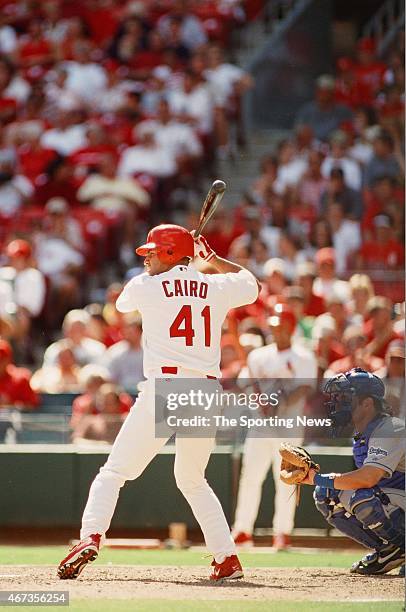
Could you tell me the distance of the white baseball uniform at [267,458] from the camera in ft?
25.7

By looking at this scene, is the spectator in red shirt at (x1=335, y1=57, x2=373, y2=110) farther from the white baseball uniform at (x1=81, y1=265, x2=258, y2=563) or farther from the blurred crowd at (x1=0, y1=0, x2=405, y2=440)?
the white baseball uniform at (x1=81, y1=265, x2=258, y2=563)

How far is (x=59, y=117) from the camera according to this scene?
13.7m

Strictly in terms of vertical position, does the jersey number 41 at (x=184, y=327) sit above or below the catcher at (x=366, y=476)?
above

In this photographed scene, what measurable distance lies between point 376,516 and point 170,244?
1528 mm

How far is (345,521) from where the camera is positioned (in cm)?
603

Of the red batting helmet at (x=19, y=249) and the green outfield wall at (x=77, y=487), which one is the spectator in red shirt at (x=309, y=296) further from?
the red batting helmet at (x=19, y=249)

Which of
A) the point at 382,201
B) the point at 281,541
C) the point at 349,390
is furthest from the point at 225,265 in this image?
the point at 382,201

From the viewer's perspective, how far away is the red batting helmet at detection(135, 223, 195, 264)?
605 cm

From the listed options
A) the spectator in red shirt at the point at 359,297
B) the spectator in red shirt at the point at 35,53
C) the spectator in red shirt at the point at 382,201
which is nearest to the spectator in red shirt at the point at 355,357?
the spectator in red shirt at the point at 359,297

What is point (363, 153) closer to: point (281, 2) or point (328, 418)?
point (281, 2)

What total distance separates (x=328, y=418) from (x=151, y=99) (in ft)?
26.0

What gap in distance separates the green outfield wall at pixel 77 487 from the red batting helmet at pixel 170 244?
99.8 inches

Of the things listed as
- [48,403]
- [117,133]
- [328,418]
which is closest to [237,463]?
[48,403]

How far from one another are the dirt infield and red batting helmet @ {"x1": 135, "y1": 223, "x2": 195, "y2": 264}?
4.80 feet
